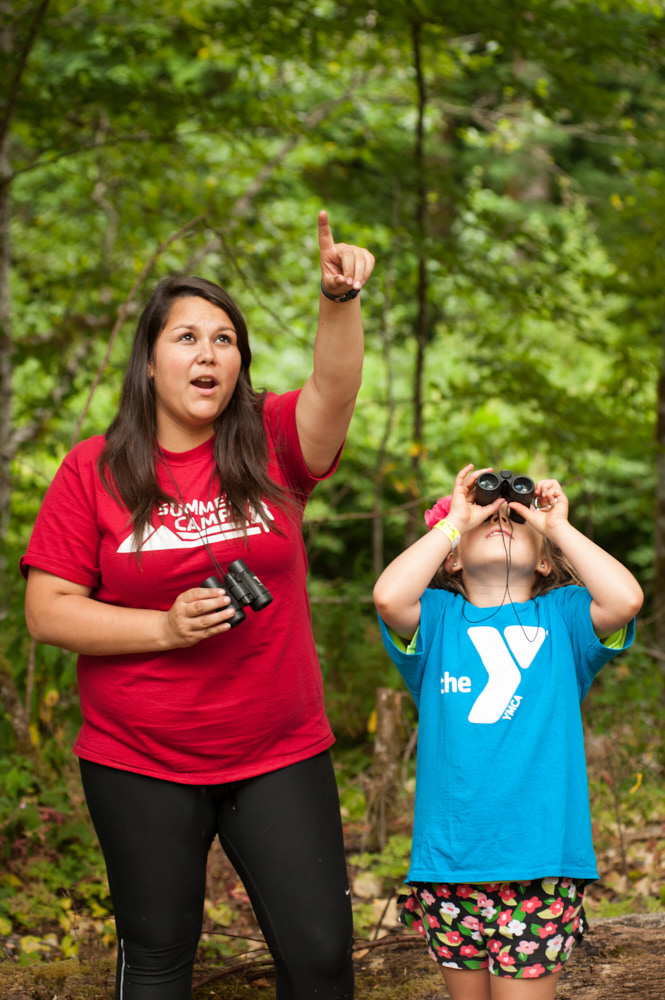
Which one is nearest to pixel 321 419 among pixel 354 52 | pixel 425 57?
pixel 425 57

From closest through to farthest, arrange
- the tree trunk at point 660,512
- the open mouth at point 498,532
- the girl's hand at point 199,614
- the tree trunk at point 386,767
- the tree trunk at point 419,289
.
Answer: the girl's hand at point 199,614, the open mouth at point 498,532, the tree trunk at point 386,767, the tree trunk at point 660,512, the tree trunk at point 419,289

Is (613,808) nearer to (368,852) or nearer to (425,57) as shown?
(368,852)

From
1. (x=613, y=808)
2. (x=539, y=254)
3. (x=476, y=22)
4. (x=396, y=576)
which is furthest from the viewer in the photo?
(x=539, y=254)

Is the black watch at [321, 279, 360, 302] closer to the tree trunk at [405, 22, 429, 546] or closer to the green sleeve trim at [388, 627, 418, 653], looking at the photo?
the green sleeve trim at [388, 627, 418, 653]

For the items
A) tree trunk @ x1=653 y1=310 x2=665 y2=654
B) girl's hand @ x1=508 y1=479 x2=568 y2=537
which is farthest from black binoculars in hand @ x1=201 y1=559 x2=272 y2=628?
tree trunk @ x1=653 y1=310 x2=665 y2=654

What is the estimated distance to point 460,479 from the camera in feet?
6.42

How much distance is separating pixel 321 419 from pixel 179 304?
0.46m

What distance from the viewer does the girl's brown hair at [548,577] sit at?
2.07 metres

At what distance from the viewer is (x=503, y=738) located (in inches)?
72.1

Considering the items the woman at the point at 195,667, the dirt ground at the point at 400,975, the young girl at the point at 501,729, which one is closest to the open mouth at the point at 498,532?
the young girl at the point at 501,729

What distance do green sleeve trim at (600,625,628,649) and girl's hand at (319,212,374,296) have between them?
94cm

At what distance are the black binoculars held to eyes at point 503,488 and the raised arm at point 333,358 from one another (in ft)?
1.15

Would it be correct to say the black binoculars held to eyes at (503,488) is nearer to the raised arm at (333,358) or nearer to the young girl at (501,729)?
the young girl at (501,729)

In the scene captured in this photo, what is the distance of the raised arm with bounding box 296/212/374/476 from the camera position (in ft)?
6.07
